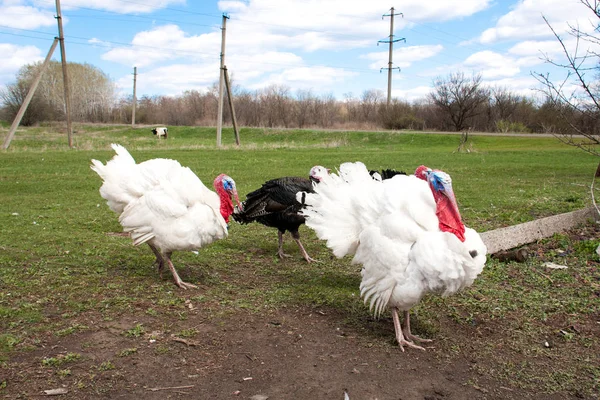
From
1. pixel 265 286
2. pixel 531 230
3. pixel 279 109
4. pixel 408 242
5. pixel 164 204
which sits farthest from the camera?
pixel 279 109

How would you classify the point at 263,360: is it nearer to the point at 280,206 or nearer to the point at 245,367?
the point at 245,367

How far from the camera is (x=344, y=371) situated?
151 inches

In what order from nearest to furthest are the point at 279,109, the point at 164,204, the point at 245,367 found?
1. the point at 245,367
2. the point at 164,204
3. the point at 279,109

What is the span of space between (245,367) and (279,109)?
176 feet

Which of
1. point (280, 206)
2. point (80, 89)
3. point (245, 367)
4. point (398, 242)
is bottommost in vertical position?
point (245, 367)

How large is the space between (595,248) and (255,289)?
447 centimetres

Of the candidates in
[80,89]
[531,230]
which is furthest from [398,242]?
[80,89]

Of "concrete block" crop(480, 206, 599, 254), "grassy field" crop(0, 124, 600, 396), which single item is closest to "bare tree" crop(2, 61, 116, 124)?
"grassy field" crop(0, 124, 600, 396)

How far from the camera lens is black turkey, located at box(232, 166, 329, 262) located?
6832mm

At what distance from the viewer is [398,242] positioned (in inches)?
166

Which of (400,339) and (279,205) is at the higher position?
(279,205)

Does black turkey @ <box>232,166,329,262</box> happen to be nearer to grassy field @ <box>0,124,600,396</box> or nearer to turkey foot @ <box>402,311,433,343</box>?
grassy field @ <box>0,124,600,396</box>

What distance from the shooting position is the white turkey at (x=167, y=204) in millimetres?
5551

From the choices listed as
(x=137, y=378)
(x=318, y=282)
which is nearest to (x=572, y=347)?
(x=318, y=282)
